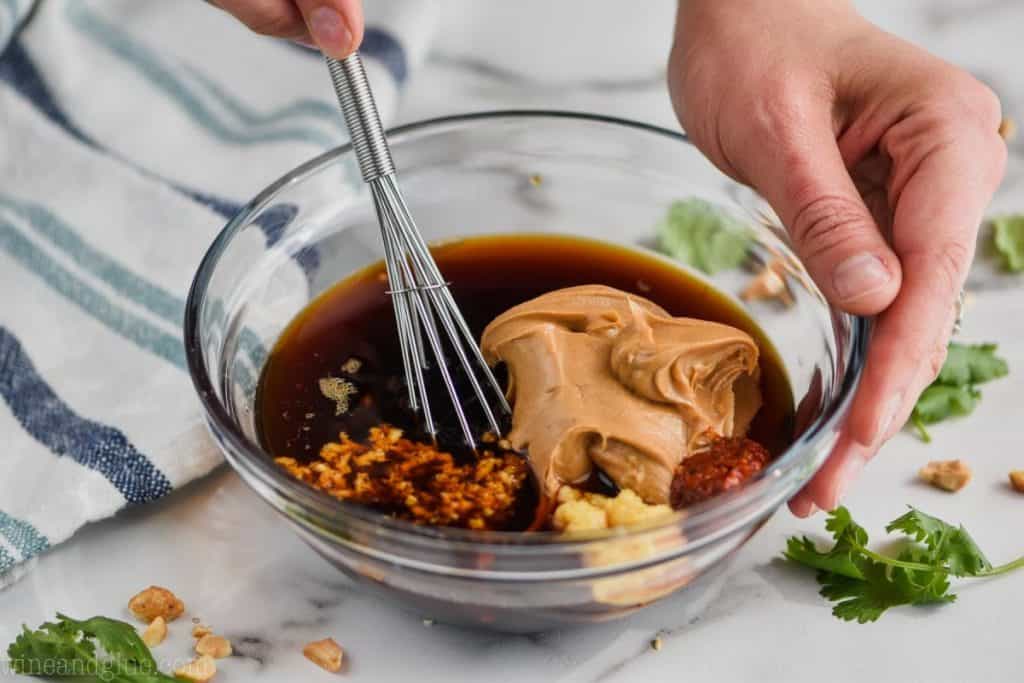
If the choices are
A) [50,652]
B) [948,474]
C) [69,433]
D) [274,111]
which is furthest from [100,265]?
[948,474]

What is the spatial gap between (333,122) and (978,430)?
112cm

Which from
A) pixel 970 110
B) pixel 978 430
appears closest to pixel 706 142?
pixel 970 110

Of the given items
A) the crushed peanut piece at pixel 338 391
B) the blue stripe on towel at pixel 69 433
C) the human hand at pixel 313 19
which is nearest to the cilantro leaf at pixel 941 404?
the crushed peanut piece at pixel 338 391

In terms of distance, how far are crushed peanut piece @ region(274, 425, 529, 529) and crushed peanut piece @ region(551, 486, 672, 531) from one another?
0.24ft

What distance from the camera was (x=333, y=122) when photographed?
85.5 inches

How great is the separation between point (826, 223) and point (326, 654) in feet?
2.44

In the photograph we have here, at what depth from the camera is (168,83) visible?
229cm

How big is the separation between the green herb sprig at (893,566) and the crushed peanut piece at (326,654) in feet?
1.80

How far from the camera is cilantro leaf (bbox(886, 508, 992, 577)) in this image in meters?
1.53

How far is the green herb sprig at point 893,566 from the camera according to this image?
1.51m

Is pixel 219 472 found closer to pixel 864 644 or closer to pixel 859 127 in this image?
pixel 864 644

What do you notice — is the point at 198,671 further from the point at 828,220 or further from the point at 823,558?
the point at 828,220

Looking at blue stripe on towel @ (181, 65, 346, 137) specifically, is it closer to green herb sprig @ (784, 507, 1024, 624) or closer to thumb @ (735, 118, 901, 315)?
thumb @ (735, 118, 901, 315)

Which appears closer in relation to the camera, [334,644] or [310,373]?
[334,644]
